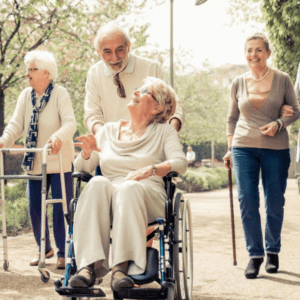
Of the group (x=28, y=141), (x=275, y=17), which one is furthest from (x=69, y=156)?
(x=275, y=17)

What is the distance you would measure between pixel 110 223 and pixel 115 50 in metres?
1.65

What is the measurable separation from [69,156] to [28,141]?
0.43 m

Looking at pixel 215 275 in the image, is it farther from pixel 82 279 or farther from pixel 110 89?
pixel 82 279

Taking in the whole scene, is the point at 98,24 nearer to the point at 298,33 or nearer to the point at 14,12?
the point at 14,12

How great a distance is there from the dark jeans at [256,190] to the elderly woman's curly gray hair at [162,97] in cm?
131

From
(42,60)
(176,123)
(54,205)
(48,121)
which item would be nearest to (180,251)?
(176,123)

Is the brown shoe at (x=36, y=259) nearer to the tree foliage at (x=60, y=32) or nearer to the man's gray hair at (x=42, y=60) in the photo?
the man's gray hair at (x=42, y=60)

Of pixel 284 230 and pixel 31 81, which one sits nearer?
pixel 31 81

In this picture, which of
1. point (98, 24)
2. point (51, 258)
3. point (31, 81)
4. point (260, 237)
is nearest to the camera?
point (260, 237)

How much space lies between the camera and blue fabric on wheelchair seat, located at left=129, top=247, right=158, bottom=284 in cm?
364

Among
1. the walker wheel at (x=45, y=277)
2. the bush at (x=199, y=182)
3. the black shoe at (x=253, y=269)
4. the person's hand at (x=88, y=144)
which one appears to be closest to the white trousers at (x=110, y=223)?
the person's hand at (x=88, y=144)

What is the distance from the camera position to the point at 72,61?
14453mm

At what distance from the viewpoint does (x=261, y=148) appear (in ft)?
18.1

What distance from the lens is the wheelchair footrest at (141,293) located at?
3.52 metres
